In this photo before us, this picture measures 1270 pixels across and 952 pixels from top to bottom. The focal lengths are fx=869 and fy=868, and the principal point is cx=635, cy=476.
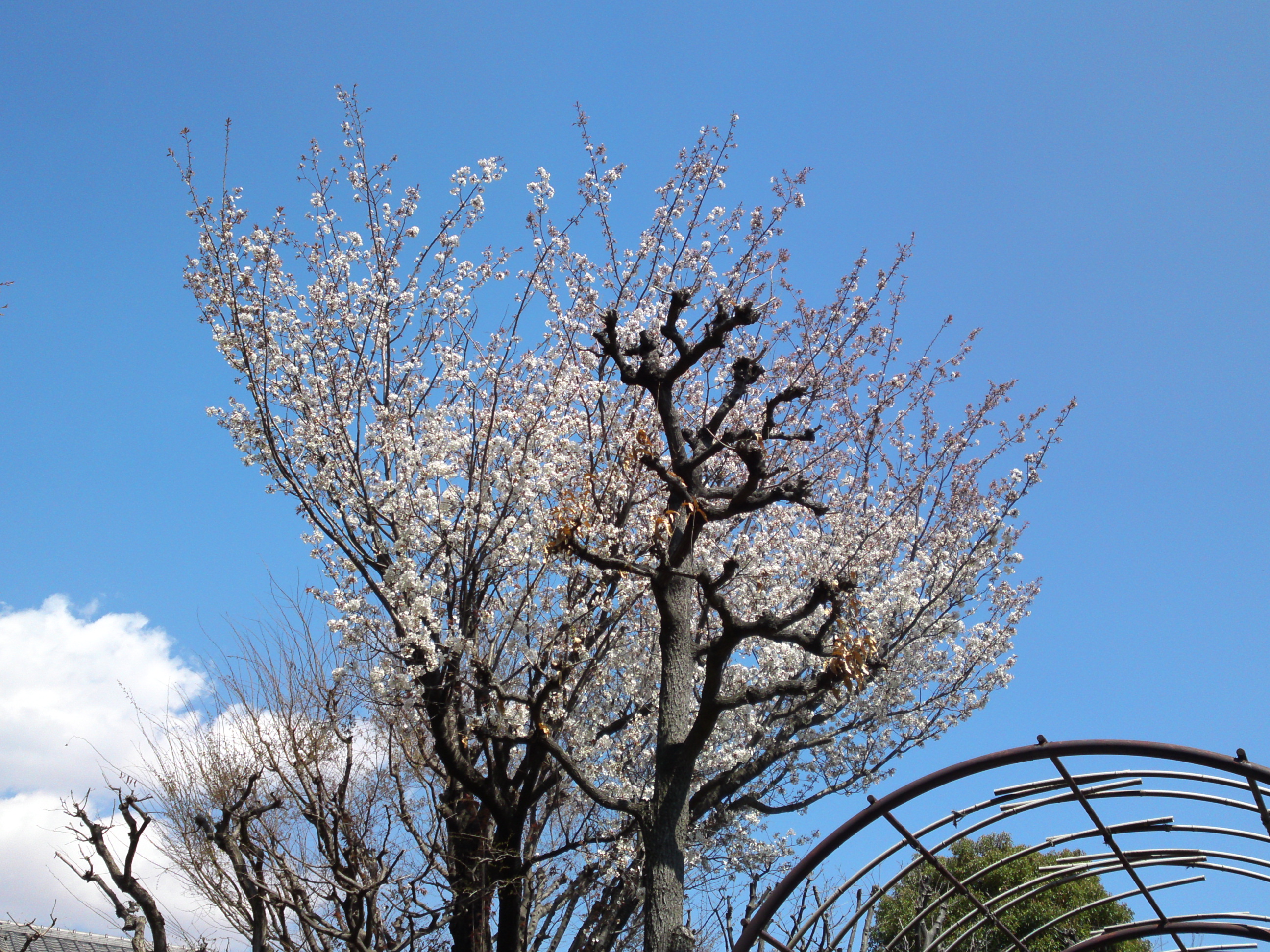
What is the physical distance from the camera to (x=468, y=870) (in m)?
8.43

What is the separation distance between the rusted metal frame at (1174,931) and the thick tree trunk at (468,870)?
4.94 metres

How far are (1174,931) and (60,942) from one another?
16.7 meters

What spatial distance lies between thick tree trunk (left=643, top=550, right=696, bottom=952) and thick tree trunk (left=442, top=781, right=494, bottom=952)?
6.97 feet

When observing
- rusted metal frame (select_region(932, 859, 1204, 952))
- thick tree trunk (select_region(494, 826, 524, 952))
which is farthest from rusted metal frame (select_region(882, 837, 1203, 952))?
thick tree trunk (select_region(494, 826, 524, 952))

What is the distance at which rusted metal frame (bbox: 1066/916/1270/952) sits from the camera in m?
4.74

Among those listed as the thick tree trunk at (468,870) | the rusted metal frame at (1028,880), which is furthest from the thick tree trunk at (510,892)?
the rusted metal frame at (1028,880)

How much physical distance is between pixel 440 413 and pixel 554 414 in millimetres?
1203

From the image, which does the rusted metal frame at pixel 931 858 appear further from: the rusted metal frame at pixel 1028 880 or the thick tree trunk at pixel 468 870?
the thick tree trunk at pixel 468 870

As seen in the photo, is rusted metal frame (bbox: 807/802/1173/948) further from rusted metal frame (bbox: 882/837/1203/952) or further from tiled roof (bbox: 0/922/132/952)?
tiled roof (bbox: 0/922/132/952)

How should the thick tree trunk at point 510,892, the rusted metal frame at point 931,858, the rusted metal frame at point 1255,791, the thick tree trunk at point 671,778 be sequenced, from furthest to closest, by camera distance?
the thick tree trunk at point 510,892 < the thick tree trunk at point 671,778 < the rusted metal frame at point 931,858 < the rusted metal frame at point 1255,791

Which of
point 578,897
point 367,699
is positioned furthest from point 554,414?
point 578,897

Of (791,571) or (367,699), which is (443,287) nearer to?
(367,699)

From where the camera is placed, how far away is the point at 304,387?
8820 mm

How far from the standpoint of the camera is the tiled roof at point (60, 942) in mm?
12992
